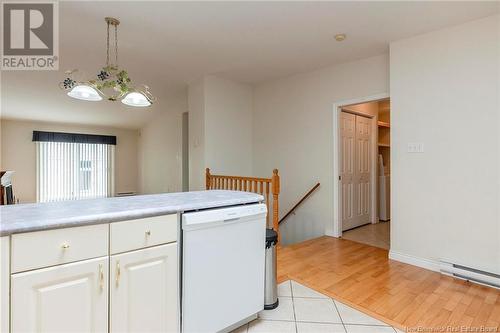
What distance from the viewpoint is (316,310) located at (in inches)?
81.3

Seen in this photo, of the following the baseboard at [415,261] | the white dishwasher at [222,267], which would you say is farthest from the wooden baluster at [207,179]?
the baseboard at [415,261]

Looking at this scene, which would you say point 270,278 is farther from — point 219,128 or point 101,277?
point 219,128

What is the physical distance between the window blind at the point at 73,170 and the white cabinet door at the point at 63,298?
6.98 meters

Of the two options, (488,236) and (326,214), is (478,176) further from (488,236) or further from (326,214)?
(326,214)

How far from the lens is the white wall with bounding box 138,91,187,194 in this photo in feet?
19.8

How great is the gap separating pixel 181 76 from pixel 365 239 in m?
3.94

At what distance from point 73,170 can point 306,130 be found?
6.42m

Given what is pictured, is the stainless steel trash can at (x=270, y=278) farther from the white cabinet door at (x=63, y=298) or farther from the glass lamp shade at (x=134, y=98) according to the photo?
the glass lamp shade at (x=134, y=98)

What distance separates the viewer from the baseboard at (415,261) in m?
2.86

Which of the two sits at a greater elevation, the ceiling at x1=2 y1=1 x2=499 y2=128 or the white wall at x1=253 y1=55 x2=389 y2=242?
the ceiling at x1=2 y1=1 x2=499 y2=128

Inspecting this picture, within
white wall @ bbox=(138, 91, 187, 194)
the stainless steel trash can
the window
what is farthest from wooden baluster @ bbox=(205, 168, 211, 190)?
the window

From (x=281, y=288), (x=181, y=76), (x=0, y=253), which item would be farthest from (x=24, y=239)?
(x=181, y=76)

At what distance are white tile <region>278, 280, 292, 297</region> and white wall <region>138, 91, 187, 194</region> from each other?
13.2ft

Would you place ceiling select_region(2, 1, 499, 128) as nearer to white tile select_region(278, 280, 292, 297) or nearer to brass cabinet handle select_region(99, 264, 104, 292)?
brass cabinet handle select_region(99, 264, 104, 292)
